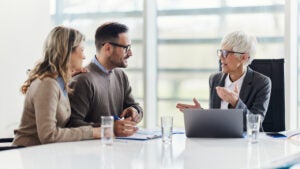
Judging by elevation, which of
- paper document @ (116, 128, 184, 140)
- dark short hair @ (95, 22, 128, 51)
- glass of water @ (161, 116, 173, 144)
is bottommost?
paper document @ (116, 128, 184, 140)

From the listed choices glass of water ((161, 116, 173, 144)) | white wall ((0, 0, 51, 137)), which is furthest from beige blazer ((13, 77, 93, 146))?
white wall ((0, 0, 51, 137))

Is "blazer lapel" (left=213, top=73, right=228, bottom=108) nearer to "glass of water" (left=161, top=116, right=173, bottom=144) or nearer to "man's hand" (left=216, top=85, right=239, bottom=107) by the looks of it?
"man's hand" (left=216, top=85, right=239, bottom=107)

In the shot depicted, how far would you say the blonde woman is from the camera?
8.88ft

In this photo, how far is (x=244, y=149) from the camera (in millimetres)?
2443

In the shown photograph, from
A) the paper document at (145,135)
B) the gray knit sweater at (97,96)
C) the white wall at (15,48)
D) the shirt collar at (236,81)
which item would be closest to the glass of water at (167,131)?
the paper document at (145,135)

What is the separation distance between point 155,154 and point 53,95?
2.55 feet

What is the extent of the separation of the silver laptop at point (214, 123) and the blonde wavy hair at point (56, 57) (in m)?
0.74

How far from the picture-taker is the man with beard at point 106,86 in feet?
10.4

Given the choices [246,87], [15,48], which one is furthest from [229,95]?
[15,48]

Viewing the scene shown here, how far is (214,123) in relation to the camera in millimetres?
2844

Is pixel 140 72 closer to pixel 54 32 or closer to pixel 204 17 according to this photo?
pixel 204 17

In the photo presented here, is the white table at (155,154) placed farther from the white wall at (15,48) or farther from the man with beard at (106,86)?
the white wall at (15,48)

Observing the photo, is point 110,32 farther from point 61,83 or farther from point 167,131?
point 167,131

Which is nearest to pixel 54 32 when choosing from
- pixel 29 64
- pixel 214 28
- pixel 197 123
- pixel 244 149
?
pixel 197 123
